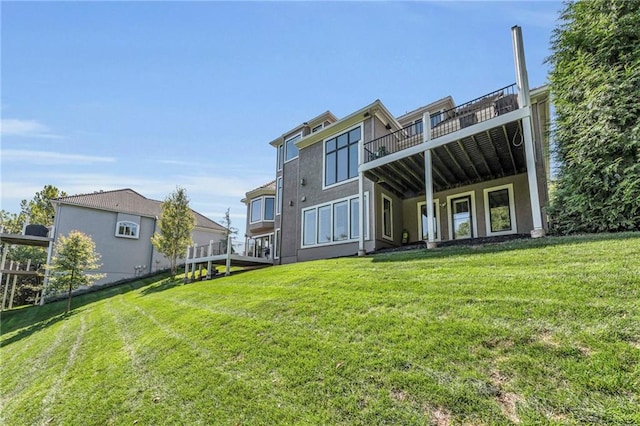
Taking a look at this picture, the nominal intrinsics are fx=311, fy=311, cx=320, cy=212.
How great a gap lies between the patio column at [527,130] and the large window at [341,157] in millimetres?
6004

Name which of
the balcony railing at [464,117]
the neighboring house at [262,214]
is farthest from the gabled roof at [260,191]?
the balcony railing at [464,117]

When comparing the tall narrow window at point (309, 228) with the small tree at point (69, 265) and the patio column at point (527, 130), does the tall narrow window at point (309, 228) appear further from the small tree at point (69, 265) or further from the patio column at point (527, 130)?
the small tree at point (69, 265)

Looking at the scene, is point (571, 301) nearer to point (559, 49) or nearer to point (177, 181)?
point (559, 49)

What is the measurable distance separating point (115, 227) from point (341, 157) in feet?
63.0

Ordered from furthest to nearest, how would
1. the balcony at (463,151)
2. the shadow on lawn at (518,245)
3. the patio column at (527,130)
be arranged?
the balcony at (463,151) → the patio column at (527,130) → the shadow on lawn at (518,245)

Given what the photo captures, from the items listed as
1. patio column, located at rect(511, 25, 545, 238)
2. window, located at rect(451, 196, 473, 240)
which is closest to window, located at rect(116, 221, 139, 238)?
window, located at rect(451, 196, 473, 240)

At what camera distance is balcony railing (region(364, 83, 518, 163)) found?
32.7 ft

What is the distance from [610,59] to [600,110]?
1455 millimetres

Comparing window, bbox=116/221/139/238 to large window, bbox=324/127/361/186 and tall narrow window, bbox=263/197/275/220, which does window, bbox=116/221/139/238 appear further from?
large window, bbox=324/127/361/186

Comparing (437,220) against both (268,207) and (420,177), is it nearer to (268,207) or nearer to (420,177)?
(420,177)

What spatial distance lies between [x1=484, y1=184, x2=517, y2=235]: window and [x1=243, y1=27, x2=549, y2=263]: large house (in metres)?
0.03

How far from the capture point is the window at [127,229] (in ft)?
76.6

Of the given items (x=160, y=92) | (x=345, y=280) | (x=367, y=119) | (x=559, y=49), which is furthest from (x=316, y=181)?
(x=559, y=49)

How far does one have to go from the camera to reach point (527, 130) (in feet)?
25.8
